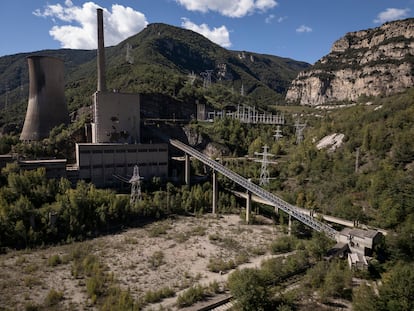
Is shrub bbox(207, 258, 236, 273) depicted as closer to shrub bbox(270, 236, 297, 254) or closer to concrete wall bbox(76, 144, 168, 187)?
shrub bbox(270, 236, 297, 254)

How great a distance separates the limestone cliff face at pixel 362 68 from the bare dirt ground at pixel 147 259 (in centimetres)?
7130

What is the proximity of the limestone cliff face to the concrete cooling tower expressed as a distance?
2971 inches

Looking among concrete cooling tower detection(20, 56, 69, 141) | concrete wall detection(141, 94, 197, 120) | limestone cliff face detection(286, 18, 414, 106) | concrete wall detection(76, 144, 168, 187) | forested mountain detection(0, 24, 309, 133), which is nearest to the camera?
concrete wall detection(76, 144, 168, 187)

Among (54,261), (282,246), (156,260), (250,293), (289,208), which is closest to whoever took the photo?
(250,293)

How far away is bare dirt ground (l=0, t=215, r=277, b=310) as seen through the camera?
1578 cm

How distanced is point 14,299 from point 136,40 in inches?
4349

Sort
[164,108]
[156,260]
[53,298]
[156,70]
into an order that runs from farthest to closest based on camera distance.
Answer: [156,70] < [164,108] < [156,260] < [53,298]

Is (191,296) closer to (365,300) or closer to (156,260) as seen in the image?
(156,260)

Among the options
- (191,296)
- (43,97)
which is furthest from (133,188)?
(43,97)

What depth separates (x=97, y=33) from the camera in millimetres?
37594

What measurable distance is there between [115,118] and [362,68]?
3140 inches

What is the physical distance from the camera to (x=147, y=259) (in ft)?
66.1

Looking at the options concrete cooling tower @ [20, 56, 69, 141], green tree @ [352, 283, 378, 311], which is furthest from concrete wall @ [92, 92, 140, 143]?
green tree @ [352, 283, 378, 311]

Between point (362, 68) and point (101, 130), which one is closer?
point (101, 130)
